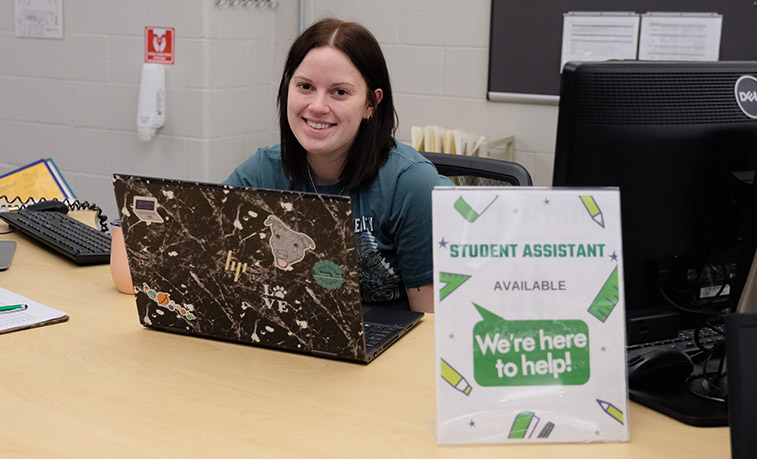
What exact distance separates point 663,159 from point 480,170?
0.77 m

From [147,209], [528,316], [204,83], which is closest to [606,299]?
[528,316]

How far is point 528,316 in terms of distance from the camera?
1.05 meters

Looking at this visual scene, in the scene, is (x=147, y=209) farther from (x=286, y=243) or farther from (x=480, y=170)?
(x=480, y=170)

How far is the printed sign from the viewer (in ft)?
3.40

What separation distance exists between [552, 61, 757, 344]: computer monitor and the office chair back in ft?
2.07

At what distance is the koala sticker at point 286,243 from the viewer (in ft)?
3.96

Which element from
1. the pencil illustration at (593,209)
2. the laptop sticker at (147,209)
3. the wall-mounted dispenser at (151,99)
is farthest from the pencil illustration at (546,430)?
the wall-mounted dispenser at (151,99)

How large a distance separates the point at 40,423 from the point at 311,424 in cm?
34

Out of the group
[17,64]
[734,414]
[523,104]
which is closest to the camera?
[734,414]

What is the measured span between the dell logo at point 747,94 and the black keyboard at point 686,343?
13.4 inches

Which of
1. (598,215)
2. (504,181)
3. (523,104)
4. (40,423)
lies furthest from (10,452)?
(523,104)

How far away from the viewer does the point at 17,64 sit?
3.66 metres

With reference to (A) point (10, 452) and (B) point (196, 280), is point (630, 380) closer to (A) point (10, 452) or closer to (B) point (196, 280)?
(B) point (196, 280)

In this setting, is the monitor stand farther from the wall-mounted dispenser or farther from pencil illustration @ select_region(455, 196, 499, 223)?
the wall-mounted dispenser
